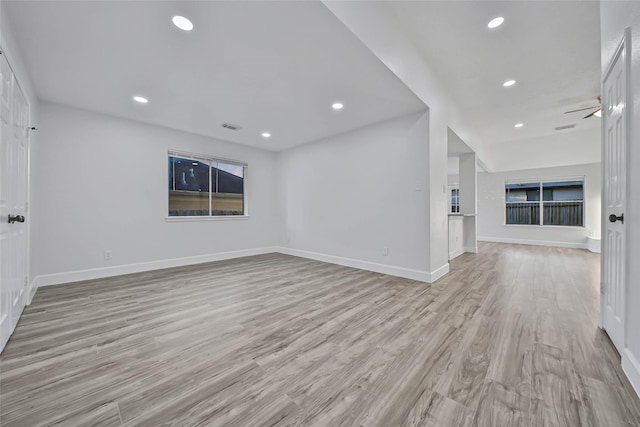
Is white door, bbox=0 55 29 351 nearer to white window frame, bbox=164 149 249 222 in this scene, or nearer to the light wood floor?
the light wood floor

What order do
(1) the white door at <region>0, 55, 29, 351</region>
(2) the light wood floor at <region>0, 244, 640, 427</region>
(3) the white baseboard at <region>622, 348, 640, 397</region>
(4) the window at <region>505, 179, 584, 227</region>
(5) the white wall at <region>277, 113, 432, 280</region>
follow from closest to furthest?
(2) the light wood floor at <region>0, 244, 640, 427</region> < (3) the white baseboard at <region>622, 348, 640, 397</region> < (1) the white door at <region>0, 55, 29, 351</region> < (5) the white wall at <region>277, 113, 432, 280</region> < (4) the window at <region>505, 179, 584, 227</region>

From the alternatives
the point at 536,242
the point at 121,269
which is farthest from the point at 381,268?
the point at 536,242

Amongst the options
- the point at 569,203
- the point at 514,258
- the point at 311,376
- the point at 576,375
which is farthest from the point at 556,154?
the point at 311,376

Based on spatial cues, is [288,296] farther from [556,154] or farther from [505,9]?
[556,154]

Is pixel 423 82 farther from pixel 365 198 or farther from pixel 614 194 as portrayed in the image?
pixel 614 194

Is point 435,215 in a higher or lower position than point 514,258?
higher

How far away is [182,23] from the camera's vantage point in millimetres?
1980

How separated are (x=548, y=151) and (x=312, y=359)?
29.1 ft

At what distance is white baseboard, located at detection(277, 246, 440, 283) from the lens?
3512 millimetres

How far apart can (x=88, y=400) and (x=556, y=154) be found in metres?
9.98

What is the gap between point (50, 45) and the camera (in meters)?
2.22

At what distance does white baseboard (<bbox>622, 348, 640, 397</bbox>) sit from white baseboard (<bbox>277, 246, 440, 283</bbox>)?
1.95 metres

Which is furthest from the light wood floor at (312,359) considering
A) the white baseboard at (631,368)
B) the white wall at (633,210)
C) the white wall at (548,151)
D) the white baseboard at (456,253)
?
the white wall at (548,151)

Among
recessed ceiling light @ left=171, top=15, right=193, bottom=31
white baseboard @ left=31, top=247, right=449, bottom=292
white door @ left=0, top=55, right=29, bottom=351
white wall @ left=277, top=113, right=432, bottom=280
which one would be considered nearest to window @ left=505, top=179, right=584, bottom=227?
white baseboard @ left=31, top=247, right=449, bottom=292
